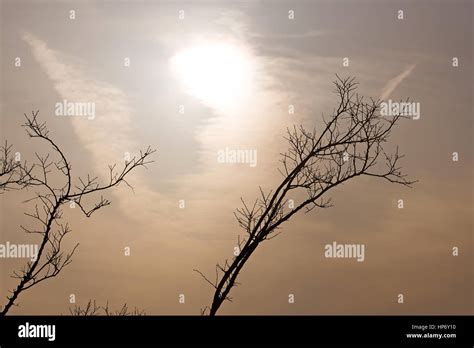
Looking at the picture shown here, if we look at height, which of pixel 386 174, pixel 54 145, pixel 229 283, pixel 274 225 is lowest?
pixel 229 283

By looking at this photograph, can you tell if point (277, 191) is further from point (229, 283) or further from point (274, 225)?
point (229, 283)
